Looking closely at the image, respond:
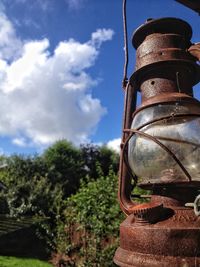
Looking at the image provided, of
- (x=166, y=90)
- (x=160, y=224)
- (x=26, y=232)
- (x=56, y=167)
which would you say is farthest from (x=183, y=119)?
(x=56, y=167)

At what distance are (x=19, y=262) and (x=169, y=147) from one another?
8820 millimetres

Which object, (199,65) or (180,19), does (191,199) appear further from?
(180,19)

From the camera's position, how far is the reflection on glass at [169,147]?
4.42 feet

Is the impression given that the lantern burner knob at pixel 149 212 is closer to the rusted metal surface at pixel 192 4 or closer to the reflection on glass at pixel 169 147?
the reflection on glass at pixel 169 147

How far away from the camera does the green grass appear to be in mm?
8752

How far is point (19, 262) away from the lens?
920 cm

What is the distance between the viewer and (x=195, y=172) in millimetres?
1340

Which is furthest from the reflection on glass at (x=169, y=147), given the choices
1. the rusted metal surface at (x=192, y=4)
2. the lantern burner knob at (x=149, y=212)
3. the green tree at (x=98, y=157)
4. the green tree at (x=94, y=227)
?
the green tree at (x=98, y=157)

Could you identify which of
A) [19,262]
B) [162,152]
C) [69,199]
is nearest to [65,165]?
[69,199]

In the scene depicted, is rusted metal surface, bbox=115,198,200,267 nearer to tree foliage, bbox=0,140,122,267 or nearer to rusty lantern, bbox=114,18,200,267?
rusty lantern, bbox=114,18,200,267

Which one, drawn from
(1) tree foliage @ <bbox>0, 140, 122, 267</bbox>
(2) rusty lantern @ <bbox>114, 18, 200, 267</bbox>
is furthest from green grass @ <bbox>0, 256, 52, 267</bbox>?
(2) rusty lantern @ <bbox>114, 18, 200, 267</bbox>

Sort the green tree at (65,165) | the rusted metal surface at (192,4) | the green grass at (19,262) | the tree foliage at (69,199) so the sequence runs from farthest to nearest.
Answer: the green tree at (65,165) < the green grass at (19,262) < the tree foliage at (69,199) < the rusted metal surface at (192,4)

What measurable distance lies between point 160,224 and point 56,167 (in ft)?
62.1

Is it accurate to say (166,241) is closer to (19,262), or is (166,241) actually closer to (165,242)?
(165,242)
